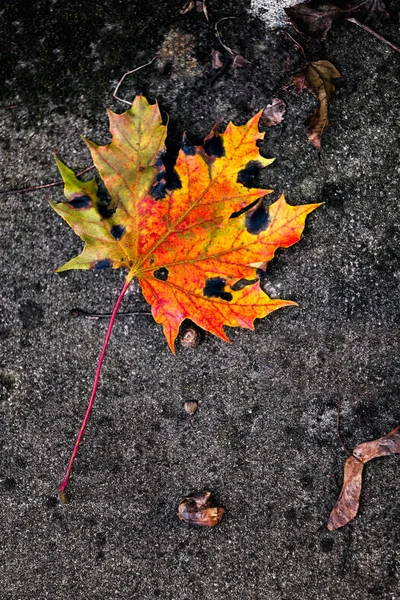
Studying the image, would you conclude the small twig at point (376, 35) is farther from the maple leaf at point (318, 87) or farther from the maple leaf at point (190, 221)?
the maple leaf at point (190, 221)

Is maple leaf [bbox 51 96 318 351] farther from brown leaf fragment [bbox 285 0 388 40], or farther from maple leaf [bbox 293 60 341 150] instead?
brown leaf fragment [bbox 285 0 388 40]

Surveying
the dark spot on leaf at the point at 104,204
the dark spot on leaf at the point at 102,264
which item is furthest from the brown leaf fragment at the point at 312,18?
the dark spot on leaf at the point at 102,264

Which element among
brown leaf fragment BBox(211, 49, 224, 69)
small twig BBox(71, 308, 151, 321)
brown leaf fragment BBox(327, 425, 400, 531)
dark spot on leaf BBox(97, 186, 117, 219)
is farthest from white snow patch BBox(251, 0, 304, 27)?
brown leaf fragment BBox(327, 425, 400, 531)

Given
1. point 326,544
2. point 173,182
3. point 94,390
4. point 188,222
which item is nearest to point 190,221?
point 188,222

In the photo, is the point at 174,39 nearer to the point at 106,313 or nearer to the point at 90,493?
the point at 106,313

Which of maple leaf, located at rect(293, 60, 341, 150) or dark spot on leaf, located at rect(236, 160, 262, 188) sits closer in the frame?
dark spot on leaf, located at rect(236, 160, 262, 188)

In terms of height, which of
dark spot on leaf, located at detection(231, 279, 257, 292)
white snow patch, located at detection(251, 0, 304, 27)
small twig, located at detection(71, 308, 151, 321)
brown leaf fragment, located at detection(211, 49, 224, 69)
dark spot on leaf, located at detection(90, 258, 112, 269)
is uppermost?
white snow patch, located at detection(251, 0, 304, 27)

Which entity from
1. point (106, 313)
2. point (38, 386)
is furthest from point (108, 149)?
point (38, 386)

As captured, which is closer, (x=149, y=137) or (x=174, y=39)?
(x=149, y=137)
